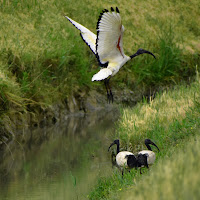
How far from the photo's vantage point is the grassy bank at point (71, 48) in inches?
509

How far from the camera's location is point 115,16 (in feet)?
29.2

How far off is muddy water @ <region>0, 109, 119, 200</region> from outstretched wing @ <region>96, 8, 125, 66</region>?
183 centimetres

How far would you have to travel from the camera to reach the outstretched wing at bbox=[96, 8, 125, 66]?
8.96 metres

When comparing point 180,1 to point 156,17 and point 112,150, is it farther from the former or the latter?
point 112,150

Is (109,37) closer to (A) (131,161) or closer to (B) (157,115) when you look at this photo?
(B) (157,115)

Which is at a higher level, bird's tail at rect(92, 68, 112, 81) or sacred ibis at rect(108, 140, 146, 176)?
bird's tail at rect(92, 68, 112, 81)

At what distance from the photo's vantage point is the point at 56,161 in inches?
357

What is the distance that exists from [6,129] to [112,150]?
2.78 m

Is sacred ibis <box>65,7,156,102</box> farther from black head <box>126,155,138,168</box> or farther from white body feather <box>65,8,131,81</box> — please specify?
black head <box>126,155,138,168</box>

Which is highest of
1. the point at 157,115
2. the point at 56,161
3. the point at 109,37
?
the point at 109,37

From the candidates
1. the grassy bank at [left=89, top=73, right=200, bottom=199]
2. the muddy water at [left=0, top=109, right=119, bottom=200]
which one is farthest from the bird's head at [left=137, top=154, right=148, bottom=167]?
the muddy water at [left=0, top=109, right=119, bottom=200]

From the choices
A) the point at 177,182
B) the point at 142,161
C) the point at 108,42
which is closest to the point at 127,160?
the point at 142,161

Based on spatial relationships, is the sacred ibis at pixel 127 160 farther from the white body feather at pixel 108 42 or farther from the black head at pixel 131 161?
the white body feather at pixel 108 42

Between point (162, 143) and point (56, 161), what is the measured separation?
2.47 metres
